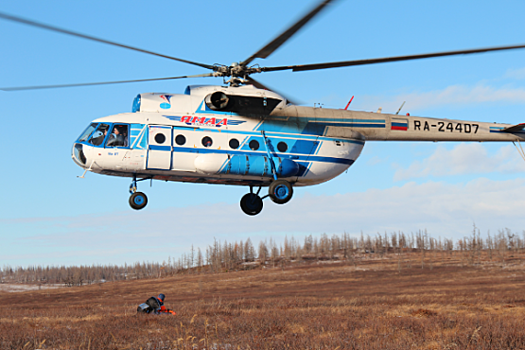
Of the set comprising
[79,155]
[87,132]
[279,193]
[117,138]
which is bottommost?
[279,193]

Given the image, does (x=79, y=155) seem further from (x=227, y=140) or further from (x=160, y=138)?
(x=227, y=140)

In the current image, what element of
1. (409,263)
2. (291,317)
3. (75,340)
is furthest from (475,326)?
(409,263)

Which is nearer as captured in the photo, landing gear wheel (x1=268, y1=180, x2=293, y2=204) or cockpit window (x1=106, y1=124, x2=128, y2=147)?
cockpit window (x1=106, y1=124, x2=128, y2=147)

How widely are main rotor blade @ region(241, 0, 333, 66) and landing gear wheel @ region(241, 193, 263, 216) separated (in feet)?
12.3

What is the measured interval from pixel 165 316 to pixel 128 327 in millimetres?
2903

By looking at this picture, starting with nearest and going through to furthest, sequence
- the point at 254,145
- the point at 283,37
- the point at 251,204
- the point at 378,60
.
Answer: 1. the point at 283,37
2. the point at 378,60
3. the point at 254,145
4. the point at 251,204

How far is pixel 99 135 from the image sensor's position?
41.0 ft

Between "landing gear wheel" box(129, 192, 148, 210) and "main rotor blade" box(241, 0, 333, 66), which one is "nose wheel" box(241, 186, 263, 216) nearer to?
"landing gear wheel" box(129, 192, 148, 210)

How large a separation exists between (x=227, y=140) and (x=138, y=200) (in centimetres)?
281

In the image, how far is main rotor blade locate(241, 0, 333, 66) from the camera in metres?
7.26

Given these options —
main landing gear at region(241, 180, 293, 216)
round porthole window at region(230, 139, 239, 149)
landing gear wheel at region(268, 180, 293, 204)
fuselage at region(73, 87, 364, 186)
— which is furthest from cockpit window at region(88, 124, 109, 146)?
landing gear wheel at region(268, 180, 293, 204)

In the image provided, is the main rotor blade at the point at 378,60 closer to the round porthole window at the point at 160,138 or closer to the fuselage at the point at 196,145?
the fuselage at the point at 196,145

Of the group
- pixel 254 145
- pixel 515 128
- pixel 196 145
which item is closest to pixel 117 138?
pixel 196 145

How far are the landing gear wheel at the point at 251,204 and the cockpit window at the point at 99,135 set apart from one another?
4119mm
